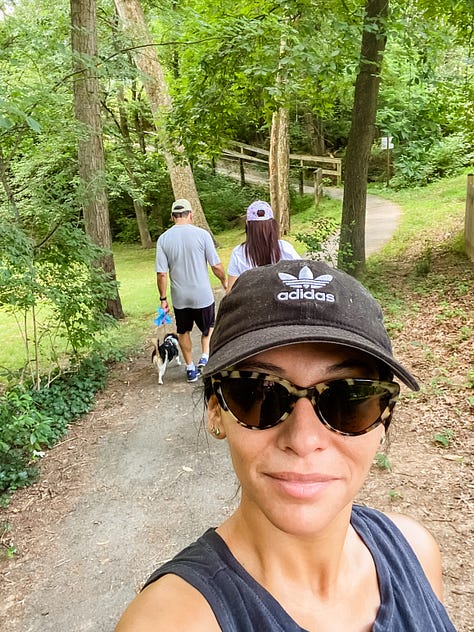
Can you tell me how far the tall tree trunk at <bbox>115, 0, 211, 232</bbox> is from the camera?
→ 1016cm

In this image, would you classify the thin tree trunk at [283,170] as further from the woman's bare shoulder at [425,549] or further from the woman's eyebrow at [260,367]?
the woman's eyebrow at [260,367]

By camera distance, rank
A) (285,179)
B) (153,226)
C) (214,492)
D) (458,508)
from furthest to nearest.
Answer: (153,226)
(285,179)
(214,492)
(458,508)

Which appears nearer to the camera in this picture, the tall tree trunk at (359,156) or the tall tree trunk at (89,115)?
the tall tree trunk at (89,115)

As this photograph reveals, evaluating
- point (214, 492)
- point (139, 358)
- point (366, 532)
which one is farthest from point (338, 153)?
point (366, 532)

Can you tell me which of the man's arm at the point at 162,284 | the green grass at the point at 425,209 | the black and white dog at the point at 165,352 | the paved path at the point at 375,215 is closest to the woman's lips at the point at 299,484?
Result: the man's arm at the point at 162,284

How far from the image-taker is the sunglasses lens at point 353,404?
1068mm

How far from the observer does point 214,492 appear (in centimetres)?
417

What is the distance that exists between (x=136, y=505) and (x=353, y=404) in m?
3.54

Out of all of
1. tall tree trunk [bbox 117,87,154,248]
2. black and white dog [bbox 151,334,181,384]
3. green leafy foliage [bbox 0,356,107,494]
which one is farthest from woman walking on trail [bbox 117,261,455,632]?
tall tree trunk [bbox 117,87,154,248]

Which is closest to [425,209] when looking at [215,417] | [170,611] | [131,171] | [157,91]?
[157,91]

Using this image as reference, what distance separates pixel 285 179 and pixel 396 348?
465 inches

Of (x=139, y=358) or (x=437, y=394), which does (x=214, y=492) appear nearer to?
(x=437, y=394)

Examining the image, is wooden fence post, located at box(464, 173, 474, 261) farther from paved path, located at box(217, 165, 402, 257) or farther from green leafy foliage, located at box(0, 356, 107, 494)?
green leafy foliage, located at box(0, 356, 107, 494)

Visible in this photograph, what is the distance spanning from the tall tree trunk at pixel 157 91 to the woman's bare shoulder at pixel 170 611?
974 cm
